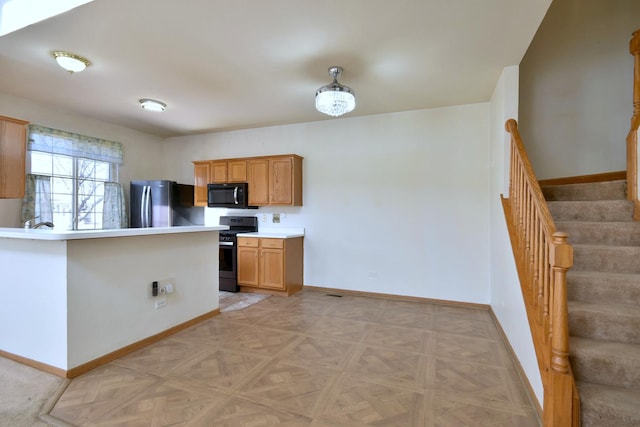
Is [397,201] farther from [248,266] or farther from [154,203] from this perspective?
[154,203]

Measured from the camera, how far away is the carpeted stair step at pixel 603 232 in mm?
2379

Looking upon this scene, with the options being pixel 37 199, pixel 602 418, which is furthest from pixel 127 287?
pixel 602 418

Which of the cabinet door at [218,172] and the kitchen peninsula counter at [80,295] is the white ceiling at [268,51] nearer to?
the cabinet door at [218,172]

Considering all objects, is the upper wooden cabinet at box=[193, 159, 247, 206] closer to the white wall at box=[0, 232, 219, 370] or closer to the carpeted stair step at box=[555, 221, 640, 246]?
the white wall at box=[0, 232, 219, 370]

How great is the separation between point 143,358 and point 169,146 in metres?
4.43

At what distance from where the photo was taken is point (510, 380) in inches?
84.0

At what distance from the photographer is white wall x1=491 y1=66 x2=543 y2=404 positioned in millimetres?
2090

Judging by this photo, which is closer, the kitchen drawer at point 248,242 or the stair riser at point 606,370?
the stair riser at point 606,370

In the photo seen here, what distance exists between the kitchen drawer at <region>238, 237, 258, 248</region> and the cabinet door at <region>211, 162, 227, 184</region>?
1107mm

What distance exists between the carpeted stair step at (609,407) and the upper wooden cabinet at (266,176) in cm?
367

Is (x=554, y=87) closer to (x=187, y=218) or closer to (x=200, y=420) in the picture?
(x=200, y=420)

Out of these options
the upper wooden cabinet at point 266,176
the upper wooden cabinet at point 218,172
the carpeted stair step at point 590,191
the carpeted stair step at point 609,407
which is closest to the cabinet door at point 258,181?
the upper wooden cabinet at point 266,176

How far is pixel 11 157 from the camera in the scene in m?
2.97

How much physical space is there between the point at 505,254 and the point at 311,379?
2116 millimetres
